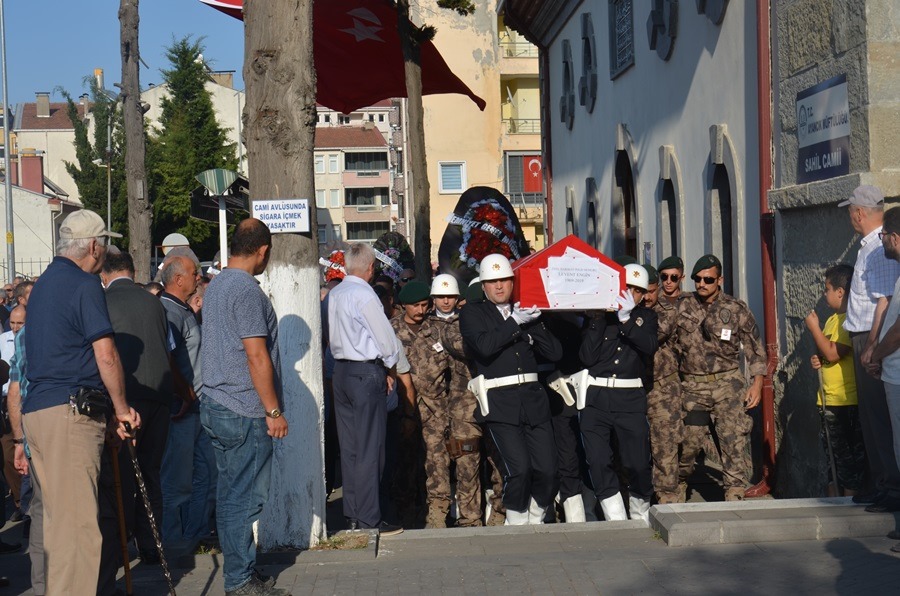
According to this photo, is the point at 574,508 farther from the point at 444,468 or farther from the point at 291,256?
the point at 291,256

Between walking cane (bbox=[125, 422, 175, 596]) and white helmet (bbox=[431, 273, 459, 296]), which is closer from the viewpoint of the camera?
walking cane (bbox=[125, 422, 175, 596])

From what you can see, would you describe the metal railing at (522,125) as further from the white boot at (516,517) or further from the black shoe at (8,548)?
the black shoe at (8,548)

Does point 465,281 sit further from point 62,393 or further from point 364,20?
point 62,393

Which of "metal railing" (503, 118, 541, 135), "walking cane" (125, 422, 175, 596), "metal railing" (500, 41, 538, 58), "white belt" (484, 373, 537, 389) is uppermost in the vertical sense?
"metal railing" (500, 41, 538, 58)

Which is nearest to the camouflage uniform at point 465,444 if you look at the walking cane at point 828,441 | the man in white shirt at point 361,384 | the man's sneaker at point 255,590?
the man in white shirt at point 361,384

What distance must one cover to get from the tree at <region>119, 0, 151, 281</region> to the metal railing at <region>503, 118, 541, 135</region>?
30.1 m

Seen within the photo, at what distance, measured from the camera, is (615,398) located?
897 centimetres

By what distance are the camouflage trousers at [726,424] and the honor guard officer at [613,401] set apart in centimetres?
92

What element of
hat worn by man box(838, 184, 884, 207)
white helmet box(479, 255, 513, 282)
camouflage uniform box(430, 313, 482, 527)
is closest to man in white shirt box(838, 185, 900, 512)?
hat worn by man box(838, 184, 884, 207)

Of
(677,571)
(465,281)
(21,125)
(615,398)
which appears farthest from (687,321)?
(21,125)

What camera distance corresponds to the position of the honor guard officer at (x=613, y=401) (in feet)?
29.4

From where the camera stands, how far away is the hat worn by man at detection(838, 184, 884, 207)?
25.8 ft

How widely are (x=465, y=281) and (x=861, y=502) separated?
6820mm

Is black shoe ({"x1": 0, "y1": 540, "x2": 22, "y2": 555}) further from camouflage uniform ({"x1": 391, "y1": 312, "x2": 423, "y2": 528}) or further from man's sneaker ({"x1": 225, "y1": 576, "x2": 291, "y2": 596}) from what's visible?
camouflage uniform ({"x1": 391, "y1": 312, "x2": 423, "y2": 528})
